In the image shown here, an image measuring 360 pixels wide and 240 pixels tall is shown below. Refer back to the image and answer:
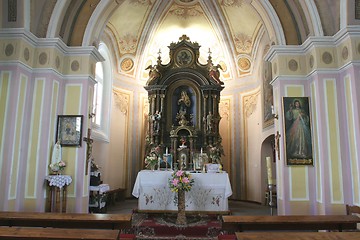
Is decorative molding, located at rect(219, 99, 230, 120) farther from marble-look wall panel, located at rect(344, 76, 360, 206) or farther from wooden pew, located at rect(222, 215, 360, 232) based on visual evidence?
wooden pew, located at rect(222, 215, 360, 232)

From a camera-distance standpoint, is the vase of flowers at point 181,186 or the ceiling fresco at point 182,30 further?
the ceiling fresco at point 182,30

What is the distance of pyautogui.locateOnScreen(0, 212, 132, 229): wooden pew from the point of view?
4.32 meters

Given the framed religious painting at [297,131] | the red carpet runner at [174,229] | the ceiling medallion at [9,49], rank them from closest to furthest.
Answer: the red carpet runner at [174,229] < the ceiling medallion at [9,49] < the framed religious painting at [297,131]

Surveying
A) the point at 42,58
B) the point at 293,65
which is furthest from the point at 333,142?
the point at 42,58

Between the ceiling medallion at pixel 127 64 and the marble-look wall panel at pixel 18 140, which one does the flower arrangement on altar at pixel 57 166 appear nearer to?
the marble-look wall panel at pixel 18 140

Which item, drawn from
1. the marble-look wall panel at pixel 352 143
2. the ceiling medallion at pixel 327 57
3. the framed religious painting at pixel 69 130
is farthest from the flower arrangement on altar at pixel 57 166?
the ceiling medallion at pixel 327 57

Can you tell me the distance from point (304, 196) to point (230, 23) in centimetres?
835

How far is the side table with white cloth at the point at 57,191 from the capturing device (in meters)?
7.42

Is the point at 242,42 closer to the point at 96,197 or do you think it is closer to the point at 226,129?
the point at 226,129

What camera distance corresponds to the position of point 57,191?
7504 mm

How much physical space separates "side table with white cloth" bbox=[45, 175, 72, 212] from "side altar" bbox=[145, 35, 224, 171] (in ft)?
15.4

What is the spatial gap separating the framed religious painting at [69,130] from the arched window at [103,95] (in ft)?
12.0

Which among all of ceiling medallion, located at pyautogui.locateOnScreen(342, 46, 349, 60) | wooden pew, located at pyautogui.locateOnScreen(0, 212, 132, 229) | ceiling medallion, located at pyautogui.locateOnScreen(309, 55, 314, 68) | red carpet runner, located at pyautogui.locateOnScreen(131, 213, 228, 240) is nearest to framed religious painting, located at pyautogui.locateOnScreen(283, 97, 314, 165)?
ceiling medallion, located at pyautogui.locateOnScreen(309, 55, 314, 68)

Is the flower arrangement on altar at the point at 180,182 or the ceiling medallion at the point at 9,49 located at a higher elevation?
the ceiling medallion at the point at 9,49
